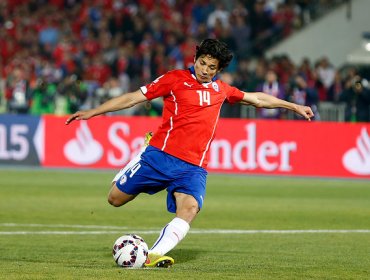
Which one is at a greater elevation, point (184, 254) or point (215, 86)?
point (215, 86)

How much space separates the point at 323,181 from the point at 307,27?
10042mm

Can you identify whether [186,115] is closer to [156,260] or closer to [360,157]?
[156,260]

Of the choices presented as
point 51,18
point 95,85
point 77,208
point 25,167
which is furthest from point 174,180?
point 51,18

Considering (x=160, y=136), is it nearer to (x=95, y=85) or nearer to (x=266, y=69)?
(x=266, y=69)

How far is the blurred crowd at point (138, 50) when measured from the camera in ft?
93.9

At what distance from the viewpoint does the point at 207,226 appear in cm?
1534

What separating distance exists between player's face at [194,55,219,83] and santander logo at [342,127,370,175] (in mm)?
14547

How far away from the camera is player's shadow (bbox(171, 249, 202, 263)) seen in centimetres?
1116

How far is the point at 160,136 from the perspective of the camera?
10805 millimetres

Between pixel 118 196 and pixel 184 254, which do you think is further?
pixel 184 254

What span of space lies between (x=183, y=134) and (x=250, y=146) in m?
14.8

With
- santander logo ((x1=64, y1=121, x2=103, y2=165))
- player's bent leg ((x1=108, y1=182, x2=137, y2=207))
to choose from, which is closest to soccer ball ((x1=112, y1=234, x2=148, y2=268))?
player's bent leg ((x1=108, y1=182, x2=137, y2=207))

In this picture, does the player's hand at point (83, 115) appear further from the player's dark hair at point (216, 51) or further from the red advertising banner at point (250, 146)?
the red advertising banner at point (250, 146)

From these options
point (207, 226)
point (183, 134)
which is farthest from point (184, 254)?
point (207, 226)
